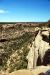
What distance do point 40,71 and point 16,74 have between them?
148 centimetres

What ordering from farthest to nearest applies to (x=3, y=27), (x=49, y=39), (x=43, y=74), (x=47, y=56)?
(x=3, y=27), (x=49, y=39), (x=47, y=56), (x=43, y=74)

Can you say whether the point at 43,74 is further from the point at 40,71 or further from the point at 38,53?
the point at 38,53

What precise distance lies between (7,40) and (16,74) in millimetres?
43244

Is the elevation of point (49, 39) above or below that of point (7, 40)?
above

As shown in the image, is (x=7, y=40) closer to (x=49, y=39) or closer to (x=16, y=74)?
(x=49, y=39)

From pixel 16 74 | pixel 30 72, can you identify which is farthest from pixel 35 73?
pixel 16 74

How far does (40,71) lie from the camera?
12242 mm

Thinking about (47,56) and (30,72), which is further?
(47,56)

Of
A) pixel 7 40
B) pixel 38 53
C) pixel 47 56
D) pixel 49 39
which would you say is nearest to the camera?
pixel 47 56

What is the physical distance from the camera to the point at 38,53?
19531 millimetres

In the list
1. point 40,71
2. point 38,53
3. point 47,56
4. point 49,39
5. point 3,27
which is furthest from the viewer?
point 3,27

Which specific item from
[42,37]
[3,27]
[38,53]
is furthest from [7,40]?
[38,53]

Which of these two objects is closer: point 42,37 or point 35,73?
point 35,73

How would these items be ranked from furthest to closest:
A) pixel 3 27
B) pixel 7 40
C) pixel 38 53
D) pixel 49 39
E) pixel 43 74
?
1. pixel 3 27
2. pixel 7 40
3. pixel 49 39
4. pixel 38 53
5. pixel 43 74
